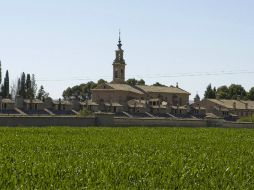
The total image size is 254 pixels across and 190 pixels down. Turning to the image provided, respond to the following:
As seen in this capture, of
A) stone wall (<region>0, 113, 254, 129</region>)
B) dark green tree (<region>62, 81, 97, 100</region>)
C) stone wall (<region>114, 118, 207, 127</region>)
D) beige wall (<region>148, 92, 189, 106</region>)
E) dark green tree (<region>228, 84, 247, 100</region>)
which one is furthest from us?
dark green tree (<region>228, 84, 247, 100</region>)

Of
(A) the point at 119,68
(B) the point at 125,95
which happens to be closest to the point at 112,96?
(B) the point at 125,95

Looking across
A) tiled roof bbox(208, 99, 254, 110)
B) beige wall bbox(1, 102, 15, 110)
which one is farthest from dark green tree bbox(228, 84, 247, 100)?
beige wall bbox(1, 102, 15, 110)

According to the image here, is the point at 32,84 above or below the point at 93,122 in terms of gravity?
above

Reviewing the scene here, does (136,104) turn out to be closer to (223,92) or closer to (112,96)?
(112,96)

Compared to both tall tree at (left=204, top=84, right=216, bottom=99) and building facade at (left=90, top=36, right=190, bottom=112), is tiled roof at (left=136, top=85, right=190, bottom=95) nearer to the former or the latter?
building facade at (left=90, top=36, right=190, bottom=112)

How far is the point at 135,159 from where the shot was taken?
2155cm

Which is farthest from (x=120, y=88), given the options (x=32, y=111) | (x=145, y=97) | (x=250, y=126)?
(x=250, y=126)

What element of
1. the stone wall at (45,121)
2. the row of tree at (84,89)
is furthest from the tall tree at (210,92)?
the stone wall at (45,121)

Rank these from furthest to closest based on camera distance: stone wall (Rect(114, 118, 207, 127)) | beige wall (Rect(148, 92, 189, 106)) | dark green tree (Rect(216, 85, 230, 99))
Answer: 1. dark green tree (Rect(216, 85, 230, 99))
2. beige wall (Rect(148, 92, 189, 106))
3. stone wall (Rect(114, 118, 207, 127))

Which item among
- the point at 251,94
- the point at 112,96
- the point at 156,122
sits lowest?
the point at 156,122

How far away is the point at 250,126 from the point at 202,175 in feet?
238

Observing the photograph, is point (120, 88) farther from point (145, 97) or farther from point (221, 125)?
point (221, 125)

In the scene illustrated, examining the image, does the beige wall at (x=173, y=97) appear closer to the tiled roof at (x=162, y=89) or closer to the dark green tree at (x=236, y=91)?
the tiled roof at (x=162, y=89)

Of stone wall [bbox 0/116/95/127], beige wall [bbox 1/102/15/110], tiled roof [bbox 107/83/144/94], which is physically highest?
tiled roof [bbox 107/83/144/94]
